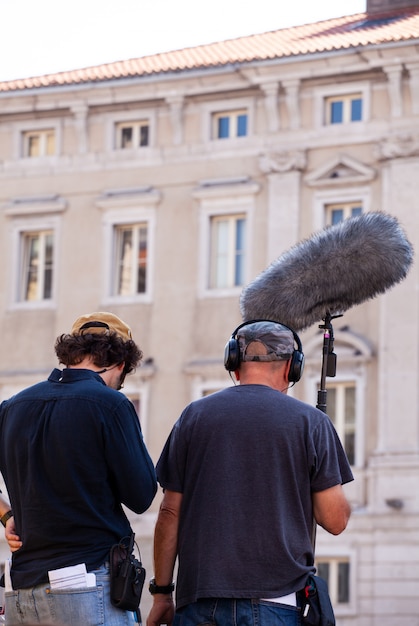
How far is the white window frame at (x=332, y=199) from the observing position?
23.9 m

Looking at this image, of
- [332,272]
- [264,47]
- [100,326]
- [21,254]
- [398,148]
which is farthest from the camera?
[264,47]

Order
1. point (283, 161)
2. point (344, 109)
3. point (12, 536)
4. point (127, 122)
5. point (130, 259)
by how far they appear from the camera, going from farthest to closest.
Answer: point (127, 122)
point (130, 259)
point (344, 109)
point (283, 161)
point (12, 536)

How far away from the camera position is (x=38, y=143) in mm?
26844

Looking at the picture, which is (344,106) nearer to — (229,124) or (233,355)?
(229,124)

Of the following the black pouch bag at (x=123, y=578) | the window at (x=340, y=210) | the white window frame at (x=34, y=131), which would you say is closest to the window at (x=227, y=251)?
the window at (x=340, y=210)

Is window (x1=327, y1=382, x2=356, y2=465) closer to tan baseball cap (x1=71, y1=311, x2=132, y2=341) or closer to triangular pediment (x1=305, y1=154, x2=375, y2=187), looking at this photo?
triangular pediment (x1=305, y1=154, x2=375, y2=187)

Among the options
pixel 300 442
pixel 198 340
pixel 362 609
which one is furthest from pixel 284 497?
pixel 198 340

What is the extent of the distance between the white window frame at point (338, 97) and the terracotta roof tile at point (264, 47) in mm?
694

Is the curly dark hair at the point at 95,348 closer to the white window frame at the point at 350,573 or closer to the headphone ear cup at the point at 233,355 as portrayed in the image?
the headphone ear cup at the point at 233,355

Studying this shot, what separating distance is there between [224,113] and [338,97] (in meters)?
2.17

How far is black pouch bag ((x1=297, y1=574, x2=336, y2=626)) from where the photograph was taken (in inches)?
186

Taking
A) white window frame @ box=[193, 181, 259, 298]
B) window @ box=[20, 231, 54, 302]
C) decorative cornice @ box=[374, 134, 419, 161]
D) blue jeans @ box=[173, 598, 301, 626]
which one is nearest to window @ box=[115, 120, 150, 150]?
white window frame @ box=[193, 181, 259, 298]

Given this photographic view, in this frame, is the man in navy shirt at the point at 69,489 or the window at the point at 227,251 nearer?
the man in navy shirt at the point at 69,489

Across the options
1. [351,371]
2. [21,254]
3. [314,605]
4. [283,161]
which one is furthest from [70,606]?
[21,254]
